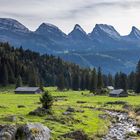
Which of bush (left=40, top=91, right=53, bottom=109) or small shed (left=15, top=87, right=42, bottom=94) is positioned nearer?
bush (left=40, top=91, right=53, bottom=109)

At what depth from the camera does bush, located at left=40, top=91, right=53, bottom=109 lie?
83.3 meters

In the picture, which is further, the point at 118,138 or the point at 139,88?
the point at 139,88

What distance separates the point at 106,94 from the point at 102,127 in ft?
385

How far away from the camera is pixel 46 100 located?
84125 mm

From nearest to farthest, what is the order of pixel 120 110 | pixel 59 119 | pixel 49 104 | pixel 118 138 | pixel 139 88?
pixel 118 138
pixel 59 119
pixel 49 104
pixel 120 110
pixel 139 88

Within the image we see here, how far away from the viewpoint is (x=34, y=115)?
75.5 meters

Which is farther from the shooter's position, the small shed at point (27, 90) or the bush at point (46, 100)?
the small shed at point (27, 90)

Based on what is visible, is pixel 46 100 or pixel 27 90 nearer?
pixel 46 100

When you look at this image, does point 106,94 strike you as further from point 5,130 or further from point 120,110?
point 5,130

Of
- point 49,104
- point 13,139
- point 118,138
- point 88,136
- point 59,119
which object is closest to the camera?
point 13,139

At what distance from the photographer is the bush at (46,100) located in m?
83.3

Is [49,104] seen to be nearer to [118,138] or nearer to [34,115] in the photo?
[34,115]

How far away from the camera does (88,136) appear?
5666cm

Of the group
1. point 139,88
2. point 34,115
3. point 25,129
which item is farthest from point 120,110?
point 139,88
